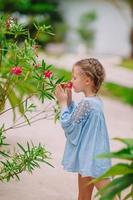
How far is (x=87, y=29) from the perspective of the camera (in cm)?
3075

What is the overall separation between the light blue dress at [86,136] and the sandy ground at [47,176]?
109 centimetres

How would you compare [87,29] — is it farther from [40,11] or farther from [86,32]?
[40,11]

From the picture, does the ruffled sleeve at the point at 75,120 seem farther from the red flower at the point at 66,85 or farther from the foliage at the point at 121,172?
the foliage at the point at 121,172

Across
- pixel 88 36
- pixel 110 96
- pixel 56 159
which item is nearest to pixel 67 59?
pixel 88 36

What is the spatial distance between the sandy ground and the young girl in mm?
1080

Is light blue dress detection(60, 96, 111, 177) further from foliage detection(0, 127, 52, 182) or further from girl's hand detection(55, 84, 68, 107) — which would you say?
foliage detection(0, 127, 52, 182)

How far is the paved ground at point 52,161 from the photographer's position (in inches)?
262

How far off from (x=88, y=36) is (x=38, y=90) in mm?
25052

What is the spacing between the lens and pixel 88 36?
30422 mm

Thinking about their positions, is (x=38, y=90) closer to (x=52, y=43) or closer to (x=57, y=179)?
(x=57, y=179)

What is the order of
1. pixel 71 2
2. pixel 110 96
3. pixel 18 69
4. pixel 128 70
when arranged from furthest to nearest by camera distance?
pixel 71 2 < pixel 128 70 < pixel 110 96 < pixel 18 69

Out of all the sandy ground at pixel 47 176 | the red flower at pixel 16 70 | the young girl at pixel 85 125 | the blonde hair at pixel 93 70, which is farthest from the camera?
the sandy ground at pixel 47 176

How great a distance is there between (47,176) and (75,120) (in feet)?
6.69

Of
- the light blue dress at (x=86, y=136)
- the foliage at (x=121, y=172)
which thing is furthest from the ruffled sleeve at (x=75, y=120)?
the foliage at (x=121, y=172)
